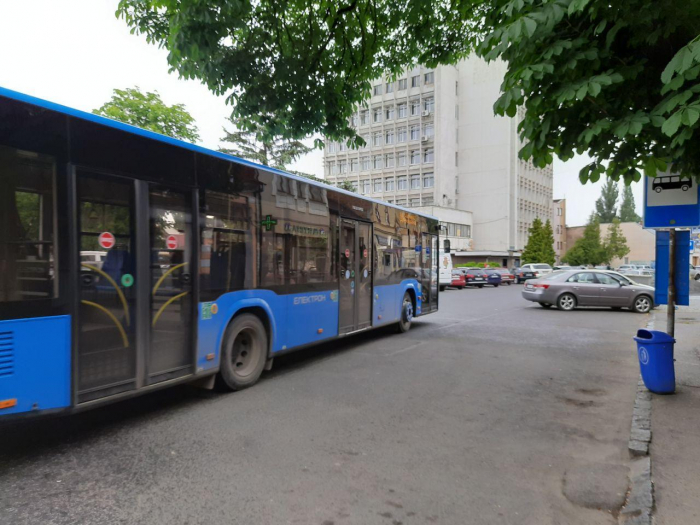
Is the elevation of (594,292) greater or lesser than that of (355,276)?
lesser

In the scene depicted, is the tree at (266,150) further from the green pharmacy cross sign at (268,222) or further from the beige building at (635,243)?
the beige building at (635,243)

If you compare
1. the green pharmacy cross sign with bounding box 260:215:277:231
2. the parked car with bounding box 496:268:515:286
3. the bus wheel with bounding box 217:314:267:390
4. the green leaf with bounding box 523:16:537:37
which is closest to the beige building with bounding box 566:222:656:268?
the parked car with bounding box 496:268:515:286

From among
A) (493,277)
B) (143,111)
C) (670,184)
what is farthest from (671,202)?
(493,277)

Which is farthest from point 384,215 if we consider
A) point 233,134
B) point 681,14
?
point 233,134

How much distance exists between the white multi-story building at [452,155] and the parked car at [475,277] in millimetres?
24059

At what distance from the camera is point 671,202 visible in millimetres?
6410

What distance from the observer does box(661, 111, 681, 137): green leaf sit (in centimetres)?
338

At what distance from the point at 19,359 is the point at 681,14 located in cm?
628

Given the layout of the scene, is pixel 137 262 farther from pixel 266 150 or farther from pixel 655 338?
pixel 266 150

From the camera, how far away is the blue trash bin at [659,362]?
19.8 ft

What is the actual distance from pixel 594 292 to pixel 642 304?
1.69 m

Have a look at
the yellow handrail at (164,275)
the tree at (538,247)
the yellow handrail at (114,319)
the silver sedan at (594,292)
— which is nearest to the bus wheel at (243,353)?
the yellow handrail at (164,275)

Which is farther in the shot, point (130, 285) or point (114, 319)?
point (130, 285)

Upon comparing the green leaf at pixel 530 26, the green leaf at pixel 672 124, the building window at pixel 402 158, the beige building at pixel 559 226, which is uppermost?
the building window at pixel 402 158
